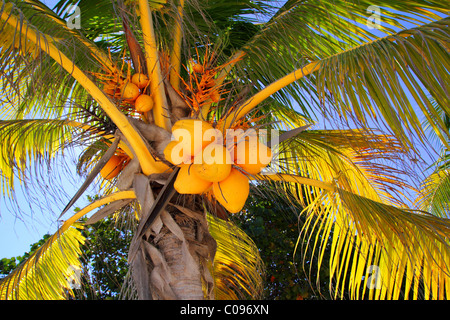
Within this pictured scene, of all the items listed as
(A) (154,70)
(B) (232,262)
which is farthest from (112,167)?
(B) (232,262)

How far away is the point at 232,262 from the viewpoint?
4.12 metres

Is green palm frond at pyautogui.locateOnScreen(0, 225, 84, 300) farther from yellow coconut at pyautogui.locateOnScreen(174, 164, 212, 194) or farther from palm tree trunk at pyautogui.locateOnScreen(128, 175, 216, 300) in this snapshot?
yellow coconut at pyautogui.locateOnScreen(174, 164, 212, 194)

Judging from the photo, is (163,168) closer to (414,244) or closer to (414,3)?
(414,244)

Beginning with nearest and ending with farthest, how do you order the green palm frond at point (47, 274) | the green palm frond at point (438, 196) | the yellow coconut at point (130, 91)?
the yellow coconut at point (130, 91) → the green palm frond at point (47, 274) → the green palm frond at point (438, 196)

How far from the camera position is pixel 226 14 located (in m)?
3.84

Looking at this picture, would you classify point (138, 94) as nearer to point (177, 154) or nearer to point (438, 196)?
point (177, 154)

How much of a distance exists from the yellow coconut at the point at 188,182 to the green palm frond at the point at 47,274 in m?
1.28

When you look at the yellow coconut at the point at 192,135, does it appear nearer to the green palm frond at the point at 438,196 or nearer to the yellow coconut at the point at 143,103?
the yellow coconut at the point at 143,103

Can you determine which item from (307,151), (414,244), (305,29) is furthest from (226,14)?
(414,244)

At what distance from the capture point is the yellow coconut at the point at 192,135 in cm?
216

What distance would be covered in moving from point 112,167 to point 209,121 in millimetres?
731

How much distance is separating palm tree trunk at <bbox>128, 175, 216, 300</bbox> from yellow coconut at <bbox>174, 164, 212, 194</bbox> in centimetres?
30

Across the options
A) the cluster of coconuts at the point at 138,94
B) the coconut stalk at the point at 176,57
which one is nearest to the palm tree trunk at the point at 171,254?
the cluster of coconuts at the point at 138,94
